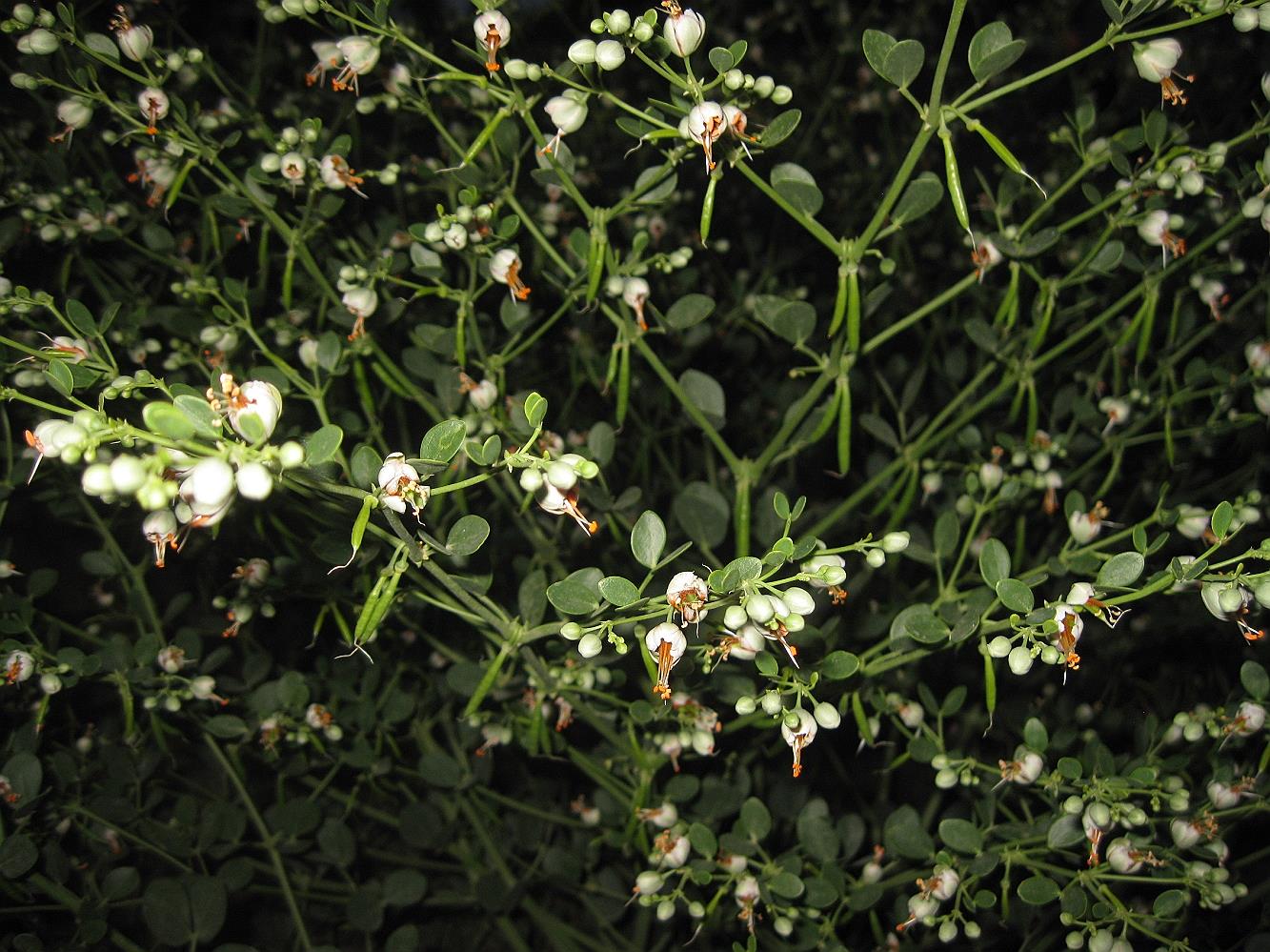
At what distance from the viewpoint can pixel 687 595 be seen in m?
0.43

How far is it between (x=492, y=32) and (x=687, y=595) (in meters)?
0.34

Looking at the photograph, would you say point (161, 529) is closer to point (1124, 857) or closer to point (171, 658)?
point (171, 658)

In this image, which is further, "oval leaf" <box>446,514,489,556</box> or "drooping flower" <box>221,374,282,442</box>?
"oval leaf" <box>446,514,489,556</box>

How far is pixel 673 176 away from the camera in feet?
1.93

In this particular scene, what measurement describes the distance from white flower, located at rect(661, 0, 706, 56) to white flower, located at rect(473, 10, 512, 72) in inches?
3.9

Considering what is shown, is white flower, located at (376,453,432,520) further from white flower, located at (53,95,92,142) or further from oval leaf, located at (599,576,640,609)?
white flower, located at (53,95,92,142)

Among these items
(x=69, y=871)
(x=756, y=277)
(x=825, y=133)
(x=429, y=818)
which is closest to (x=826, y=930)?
(x=429, y=818)

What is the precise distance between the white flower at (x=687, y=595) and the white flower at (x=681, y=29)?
11.3 inches

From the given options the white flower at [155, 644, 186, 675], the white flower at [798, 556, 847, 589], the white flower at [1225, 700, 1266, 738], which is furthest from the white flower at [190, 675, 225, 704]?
the white flower at [1225, 700, 1266, 738]

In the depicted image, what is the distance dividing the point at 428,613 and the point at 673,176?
45 centimetres

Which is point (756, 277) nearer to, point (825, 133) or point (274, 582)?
point (825, 133)

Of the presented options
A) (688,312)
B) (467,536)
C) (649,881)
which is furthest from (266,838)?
(688,312)

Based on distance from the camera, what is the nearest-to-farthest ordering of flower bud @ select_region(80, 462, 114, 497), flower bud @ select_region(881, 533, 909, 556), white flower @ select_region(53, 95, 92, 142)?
flower bud @ select_region(80, 462, 114, 497) → flower bud @ select_region(881, 533, 909, 556) → white flower @ select_region(53, 95, 92, 142)

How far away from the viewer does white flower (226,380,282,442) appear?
0.34 m
